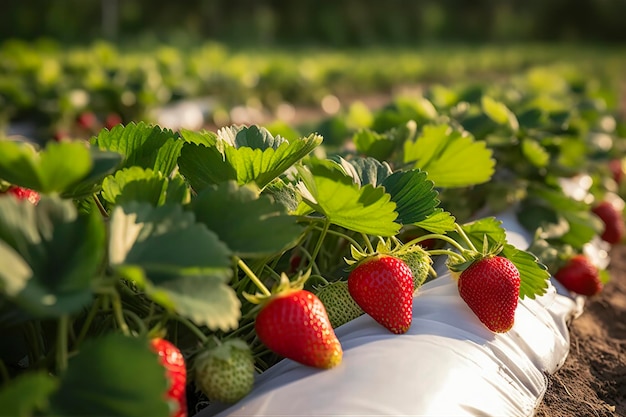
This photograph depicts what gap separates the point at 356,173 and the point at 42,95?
4473 mm

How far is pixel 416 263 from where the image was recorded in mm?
1591

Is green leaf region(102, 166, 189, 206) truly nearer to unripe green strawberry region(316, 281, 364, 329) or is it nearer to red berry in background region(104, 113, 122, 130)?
unripe green strawberry region(316, 281, 364, 329)

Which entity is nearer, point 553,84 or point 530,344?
point 530,344

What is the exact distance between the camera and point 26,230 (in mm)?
999

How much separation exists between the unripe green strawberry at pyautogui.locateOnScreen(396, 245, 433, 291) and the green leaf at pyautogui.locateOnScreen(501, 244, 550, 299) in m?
0.17

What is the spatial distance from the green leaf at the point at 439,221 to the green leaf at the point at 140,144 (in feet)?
1.57

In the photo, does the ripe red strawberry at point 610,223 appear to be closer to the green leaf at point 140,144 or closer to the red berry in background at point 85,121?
the green leaf at point 140,144

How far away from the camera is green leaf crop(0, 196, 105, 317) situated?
0.92m

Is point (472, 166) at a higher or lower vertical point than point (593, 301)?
higher

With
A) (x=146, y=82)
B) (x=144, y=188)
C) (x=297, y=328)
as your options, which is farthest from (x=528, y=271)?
(x=146, y=82)

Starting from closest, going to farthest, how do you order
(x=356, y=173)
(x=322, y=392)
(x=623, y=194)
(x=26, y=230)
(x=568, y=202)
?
(x=26, y=230)
(x=322, y=392)
(x=356, y=173)
(x=568, y=202)
(x=623, y=194)

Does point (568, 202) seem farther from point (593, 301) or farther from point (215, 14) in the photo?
A: point (215, 14)

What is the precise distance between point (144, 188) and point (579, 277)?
1.54m

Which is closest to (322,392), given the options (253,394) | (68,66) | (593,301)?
(253,394)
